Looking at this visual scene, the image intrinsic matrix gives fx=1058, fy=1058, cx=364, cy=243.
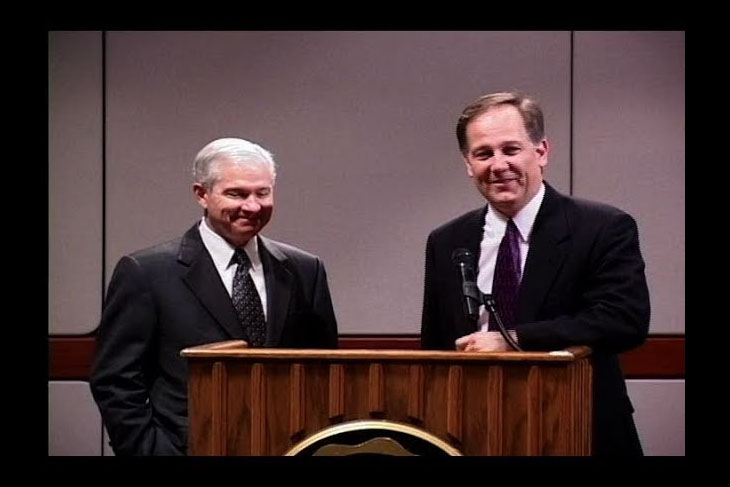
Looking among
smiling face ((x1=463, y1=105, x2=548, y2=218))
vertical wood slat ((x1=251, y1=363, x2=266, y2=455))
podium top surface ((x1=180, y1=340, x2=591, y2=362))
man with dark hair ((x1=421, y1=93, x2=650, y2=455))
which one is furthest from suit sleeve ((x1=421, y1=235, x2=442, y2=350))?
vertical wood slat ((x1=251, y1=363, x2=266, y2=455))

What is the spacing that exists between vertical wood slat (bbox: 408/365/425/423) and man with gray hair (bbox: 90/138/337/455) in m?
0.65

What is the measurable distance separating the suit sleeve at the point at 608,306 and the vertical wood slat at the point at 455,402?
29 cm

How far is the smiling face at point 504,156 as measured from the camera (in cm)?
272

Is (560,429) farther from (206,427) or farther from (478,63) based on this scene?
(478,63)

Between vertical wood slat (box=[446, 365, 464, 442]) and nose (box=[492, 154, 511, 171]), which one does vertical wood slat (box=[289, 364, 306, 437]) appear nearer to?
vertical wood slat (box=[446, 365, 464, 442])

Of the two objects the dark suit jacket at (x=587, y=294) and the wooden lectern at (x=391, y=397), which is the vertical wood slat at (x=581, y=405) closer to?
the wooden lectern at (x=391, y=397)

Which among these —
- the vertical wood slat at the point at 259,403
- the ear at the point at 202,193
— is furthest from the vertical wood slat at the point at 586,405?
the ear at the point at 202,193

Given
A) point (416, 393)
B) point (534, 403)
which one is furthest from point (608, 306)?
point (416, 393)

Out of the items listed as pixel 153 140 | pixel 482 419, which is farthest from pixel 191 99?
pixel 482 419

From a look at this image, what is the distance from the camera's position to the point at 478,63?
11.8 ft

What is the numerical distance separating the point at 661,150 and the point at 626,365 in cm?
75

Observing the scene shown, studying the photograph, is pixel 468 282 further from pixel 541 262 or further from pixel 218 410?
pixel 218 410

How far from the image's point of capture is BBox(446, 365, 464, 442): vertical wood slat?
2258 millimetres
